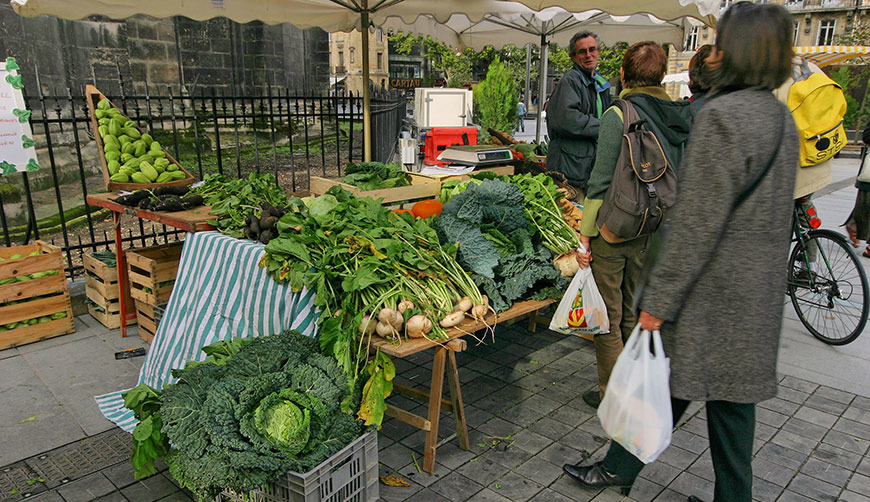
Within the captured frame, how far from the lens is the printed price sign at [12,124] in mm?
4789

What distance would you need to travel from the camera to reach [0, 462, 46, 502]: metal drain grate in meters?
2.95

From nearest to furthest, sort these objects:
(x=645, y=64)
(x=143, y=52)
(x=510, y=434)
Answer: (x=645, y=64) < (x=510, y=434) < (x=143, y=52)

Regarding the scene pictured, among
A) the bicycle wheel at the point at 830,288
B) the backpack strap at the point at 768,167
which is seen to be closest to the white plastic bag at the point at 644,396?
the backpack strap at the point at 768,167

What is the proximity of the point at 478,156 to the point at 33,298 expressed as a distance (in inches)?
157

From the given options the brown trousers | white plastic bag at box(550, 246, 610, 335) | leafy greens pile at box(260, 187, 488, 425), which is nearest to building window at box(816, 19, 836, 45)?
the brown trousers

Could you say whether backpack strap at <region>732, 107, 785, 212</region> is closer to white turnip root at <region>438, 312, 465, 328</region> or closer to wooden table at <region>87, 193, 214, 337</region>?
white turnip root at <region>438, 312, 465, 328</region>

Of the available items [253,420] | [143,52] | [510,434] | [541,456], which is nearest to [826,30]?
[143,52]

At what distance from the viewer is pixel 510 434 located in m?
3.54

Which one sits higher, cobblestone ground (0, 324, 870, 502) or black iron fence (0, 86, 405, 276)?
black iron fence (0, 86, 405, 276)

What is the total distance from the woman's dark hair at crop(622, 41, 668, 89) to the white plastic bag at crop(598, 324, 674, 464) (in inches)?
61.6

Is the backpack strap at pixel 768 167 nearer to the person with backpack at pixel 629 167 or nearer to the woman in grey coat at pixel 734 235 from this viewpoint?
the woman in grey coat at pixel 734 235

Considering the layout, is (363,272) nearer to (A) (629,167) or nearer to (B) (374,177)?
(A) (629,167)

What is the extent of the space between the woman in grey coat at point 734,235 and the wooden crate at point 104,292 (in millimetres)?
4494

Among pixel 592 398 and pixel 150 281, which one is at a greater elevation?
pixel 150 281
